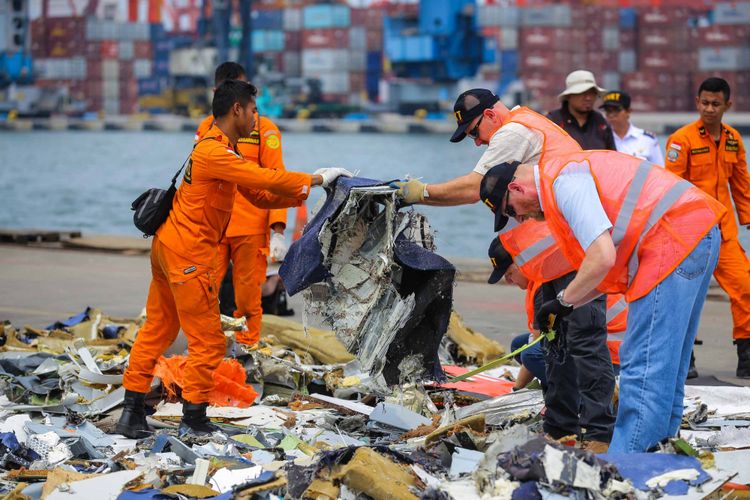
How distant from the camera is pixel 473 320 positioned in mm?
10242

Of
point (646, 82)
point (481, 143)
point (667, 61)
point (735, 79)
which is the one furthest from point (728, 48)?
point (481, 143)

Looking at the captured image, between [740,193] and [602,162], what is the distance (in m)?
4.18

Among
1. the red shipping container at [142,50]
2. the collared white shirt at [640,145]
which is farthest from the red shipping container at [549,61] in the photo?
the collared white shirt at [640,145]

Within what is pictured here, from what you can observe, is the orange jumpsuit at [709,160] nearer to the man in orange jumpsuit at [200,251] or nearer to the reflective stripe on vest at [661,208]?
the man in orange jumpsuit at [200,251]

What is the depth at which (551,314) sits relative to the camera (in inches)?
197

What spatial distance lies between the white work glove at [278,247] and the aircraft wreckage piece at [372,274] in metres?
1.91

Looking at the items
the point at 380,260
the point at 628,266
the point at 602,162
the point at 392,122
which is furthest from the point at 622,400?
the point at 392,122

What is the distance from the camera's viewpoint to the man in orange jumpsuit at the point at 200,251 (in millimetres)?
5875

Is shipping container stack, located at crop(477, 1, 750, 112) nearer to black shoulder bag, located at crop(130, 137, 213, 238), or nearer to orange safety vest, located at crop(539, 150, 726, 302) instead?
black shoulder bag, located at crop(130, 137, 213, 238)

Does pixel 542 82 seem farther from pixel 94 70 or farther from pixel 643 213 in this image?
pixel 643 213

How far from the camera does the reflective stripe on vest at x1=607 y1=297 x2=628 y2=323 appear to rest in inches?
249

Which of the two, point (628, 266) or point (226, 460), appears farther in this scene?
point (226, 460)

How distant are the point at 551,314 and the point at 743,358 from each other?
3540mm

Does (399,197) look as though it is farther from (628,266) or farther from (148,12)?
(148,12)
